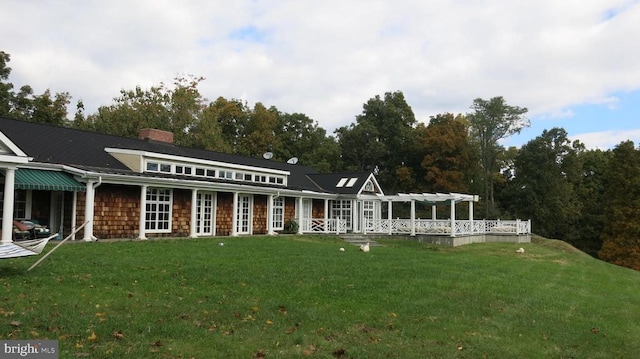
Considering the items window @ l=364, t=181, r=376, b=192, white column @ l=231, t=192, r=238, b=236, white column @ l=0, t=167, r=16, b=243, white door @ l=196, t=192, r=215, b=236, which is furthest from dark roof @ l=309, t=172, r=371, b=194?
white column @ l=0, t=167, r=16, b=243

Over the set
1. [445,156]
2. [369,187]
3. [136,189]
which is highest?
[445,156]

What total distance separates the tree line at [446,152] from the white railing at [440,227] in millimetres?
12323

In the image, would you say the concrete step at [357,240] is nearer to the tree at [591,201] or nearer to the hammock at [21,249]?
the hammock at [21,249]

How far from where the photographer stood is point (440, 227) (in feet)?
97.5

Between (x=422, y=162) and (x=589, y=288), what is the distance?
34.0m

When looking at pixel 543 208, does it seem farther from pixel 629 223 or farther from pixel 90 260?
pixel 90 260

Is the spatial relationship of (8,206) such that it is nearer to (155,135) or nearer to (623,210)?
(155,135)

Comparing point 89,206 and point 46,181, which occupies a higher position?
point 46,181

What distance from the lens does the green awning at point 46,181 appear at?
1656cm

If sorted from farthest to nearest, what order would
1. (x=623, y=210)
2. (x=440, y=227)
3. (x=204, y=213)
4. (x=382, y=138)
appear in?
(x=382, y=138) < (x=623, y=210) < (x=440, y=227) < (x=204, y=213)

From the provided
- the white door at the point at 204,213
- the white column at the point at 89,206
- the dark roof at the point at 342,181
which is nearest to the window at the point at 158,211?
the white door at the point at 204,213

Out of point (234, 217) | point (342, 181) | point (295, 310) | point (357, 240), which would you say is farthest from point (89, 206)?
point (342, 181)

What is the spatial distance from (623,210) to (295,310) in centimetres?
4304

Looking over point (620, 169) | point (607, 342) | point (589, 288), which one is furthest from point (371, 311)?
point (620, 169)
